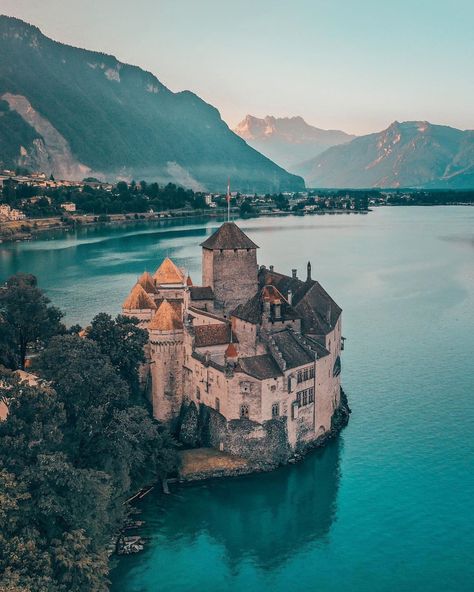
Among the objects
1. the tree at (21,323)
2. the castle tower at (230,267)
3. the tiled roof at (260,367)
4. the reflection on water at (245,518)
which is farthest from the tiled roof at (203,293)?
the reflection on water at (245,518)

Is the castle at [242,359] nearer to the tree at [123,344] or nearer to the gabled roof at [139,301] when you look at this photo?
the gabled roof at [139,301]

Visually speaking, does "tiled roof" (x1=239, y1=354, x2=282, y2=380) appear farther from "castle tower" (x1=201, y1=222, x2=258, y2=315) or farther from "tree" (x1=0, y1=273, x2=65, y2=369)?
"tree" (x1=0, y1=273, x2=65, y2=369)

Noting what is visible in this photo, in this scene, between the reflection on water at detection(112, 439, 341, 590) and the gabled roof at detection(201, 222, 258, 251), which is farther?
the gabled roof at detection(201, 222, 258, 251)

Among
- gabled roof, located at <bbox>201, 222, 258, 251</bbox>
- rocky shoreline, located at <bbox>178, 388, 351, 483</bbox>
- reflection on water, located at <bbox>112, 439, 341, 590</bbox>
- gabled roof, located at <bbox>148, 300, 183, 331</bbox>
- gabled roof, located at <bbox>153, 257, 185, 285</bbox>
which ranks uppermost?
gabled roof, located at <bbox>201, 222, 258, 251</bbox>

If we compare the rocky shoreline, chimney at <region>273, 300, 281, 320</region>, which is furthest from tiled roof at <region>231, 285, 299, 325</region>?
the rocky shoreline

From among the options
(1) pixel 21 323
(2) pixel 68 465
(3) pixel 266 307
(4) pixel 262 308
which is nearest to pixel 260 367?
(3) pixel 266 307

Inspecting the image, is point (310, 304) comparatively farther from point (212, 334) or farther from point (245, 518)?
point (245, 518)
